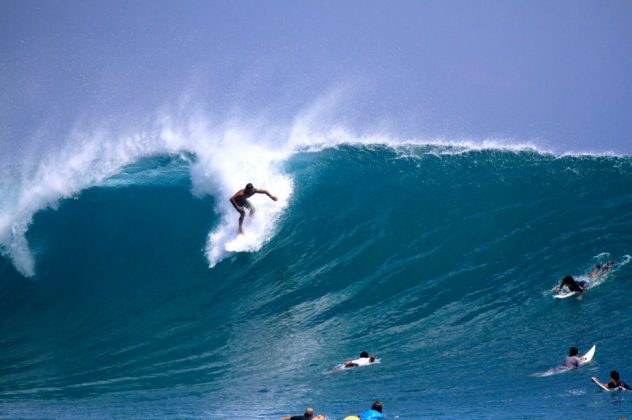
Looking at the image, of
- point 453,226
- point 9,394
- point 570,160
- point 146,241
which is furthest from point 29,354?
point 570,160

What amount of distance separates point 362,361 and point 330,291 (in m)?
3.24

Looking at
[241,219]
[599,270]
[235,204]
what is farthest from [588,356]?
[241,219]

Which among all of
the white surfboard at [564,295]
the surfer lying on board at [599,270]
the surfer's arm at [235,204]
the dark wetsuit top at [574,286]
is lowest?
the white surfboard at [564,295]

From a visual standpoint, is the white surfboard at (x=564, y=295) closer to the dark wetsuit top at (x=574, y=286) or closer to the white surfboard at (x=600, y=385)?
the dark wetsuit top at (x=574, y=286)

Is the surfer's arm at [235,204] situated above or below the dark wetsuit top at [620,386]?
above

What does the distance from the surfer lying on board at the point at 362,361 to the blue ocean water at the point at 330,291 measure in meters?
0.12

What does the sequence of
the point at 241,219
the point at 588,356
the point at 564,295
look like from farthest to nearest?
the point at 241,219 → the point at 564,295 → the point at 588,356

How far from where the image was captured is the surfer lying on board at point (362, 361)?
406 inches

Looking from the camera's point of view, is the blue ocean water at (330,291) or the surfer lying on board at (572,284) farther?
the surfer lying on board at (572,284)

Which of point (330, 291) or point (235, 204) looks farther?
point (235, 204)

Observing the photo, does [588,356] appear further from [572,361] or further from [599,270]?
[599,270]

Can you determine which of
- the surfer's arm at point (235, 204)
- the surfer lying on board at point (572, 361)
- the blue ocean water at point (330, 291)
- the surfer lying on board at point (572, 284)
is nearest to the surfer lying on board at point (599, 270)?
the blue ocean water at point (330, 291)

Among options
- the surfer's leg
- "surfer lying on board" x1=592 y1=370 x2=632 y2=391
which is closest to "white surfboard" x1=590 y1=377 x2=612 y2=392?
"surfer lying on board" x1=592 y1=370 x2=632 y2=391

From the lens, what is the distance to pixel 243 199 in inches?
584
